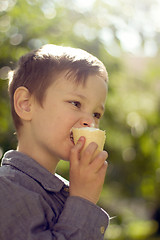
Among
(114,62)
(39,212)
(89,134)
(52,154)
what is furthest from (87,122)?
(114,62)

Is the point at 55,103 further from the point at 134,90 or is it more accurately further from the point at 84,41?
the point at 134,90

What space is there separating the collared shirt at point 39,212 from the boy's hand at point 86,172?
0.15 ft

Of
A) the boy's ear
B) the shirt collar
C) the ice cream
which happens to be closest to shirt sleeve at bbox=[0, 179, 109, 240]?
the shirt collar

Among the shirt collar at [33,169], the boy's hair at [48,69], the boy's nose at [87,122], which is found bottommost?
the shirt collar at [33,169]

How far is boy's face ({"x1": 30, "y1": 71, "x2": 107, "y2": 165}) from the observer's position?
1.47 m

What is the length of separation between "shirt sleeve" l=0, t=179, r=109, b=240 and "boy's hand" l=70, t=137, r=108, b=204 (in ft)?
0.17

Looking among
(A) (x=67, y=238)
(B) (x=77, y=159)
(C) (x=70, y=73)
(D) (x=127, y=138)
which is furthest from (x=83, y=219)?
(D) (x=127, y=138)

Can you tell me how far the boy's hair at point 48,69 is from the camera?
60.9 inches

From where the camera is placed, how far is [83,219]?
1264mm

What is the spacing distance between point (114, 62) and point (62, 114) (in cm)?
168

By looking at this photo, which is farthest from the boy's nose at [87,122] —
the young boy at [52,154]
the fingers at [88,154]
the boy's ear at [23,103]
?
the boy's ear at [23,103]

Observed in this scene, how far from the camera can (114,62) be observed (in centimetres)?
305

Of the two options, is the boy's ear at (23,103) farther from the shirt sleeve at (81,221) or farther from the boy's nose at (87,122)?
the shirt sleeve at (81,221)

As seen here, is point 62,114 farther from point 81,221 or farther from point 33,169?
point 81,221
